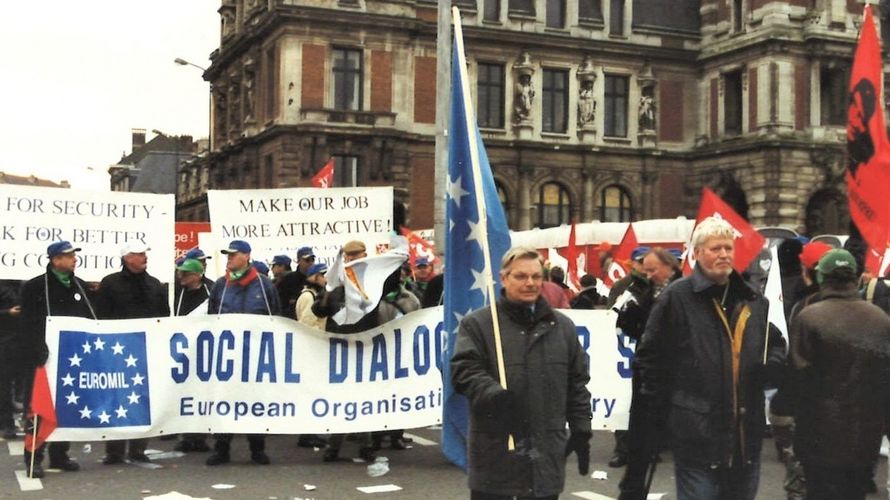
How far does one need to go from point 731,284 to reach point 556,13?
143 ft

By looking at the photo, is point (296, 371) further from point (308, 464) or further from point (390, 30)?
point (390, 30)

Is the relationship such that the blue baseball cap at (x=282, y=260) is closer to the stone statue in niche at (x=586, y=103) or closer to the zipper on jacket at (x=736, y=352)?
the zipper on jacket at (x=736, y=352)

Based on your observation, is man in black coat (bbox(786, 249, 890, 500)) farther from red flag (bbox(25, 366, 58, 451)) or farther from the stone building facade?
the stone building facade

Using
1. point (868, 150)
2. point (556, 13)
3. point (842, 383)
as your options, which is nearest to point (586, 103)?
point (556, 13)

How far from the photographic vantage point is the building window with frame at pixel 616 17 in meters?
48.2

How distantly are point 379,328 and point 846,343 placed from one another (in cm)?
475

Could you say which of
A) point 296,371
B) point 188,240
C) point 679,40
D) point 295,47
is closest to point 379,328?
point 296,371

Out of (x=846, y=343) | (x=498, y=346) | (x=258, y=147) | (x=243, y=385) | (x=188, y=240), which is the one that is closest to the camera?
(x=498, y=346)

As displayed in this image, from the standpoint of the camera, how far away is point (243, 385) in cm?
931

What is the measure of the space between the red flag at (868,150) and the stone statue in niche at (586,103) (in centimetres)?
3920

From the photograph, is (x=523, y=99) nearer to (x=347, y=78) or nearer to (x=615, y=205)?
(x=615, y=205)

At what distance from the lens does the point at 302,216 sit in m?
12.8

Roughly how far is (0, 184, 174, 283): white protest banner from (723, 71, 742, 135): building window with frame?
40.1 meters

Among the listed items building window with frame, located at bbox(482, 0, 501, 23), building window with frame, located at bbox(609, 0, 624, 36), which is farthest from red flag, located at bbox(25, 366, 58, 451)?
building window with frame, located at bbox(609, 0, 624, 36)
